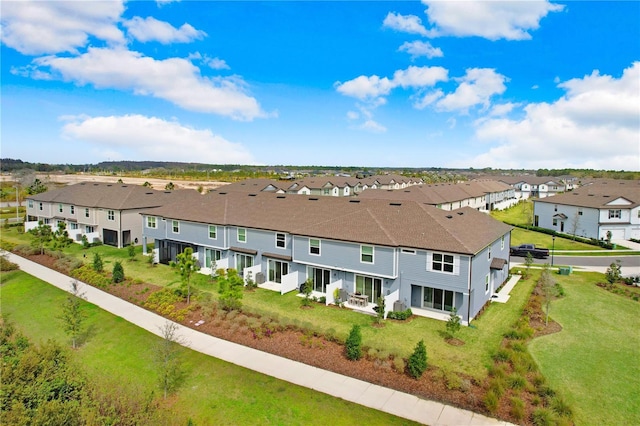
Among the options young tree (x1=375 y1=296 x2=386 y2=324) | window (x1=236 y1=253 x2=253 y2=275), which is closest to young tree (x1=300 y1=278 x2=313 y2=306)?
young tree (x1=375 y1=296 x2=386 y2=324)

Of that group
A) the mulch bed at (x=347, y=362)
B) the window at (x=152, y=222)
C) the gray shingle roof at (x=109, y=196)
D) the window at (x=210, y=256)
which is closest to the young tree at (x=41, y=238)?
the gray shingle roof at (x=109, y=196)

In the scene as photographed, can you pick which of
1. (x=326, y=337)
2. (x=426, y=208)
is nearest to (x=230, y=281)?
(x=326, y=337)

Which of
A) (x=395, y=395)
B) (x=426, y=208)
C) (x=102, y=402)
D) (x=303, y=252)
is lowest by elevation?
(x=395, y=395)

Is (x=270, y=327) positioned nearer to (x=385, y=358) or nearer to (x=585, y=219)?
(x=385, y=358)

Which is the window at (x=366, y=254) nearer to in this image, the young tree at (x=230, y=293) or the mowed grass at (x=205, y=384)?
the young tree at (x=230, y=293)

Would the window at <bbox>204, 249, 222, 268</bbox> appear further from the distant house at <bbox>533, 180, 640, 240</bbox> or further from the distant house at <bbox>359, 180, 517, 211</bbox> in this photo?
the distant house at <bbox>533, 180, 640, 240</bbox>
